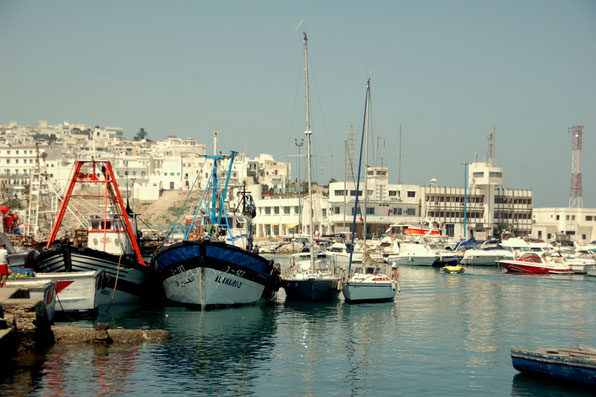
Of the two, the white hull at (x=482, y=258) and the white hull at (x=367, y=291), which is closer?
the white hull at (x=367, y=291)

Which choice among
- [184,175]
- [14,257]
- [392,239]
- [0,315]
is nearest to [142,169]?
[184,175]

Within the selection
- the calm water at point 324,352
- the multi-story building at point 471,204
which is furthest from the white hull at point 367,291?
the multi-story building at point 471,204

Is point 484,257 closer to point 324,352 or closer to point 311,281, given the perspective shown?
point 311,281

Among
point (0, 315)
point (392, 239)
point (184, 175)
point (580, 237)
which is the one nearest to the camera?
point (0, 315)

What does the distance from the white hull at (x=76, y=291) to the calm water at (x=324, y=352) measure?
0.98 metres

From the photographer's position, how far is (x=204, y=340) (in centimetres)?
2602

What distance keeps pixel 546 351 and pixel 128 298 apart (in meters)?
22.3

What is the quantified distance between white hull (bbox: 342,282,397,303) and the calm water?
595mm

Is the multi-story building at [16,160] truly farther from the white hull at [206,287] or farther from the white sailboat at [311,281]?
the white hull at [206,287]

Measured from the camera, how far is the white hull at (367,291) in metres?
36.8

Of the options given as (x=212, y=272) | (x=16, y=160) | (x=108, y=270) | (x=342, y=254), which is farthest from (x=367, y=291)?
(x=16, y=160)

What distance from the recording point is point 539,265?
208ft

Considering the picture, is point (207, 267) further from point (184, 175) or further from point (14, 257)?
point (184, 175)

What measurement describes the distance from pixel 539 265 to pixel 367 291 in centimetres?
3276
